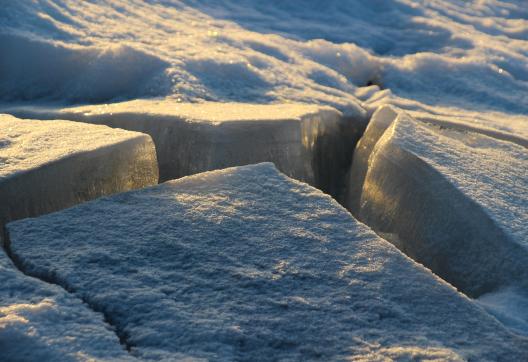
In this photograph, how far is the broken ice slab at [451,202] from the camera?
1.38 m

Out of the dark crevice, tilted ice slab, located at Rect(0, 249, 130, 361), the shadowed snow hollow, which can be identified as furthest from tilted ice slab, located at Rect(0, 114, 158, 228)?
the shadowed snow hollow

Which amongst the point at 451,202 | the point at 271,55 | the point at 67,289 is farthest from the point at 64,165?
the point at 271,55

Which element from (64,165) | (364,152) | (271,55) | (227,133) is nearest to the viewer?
(64,165)

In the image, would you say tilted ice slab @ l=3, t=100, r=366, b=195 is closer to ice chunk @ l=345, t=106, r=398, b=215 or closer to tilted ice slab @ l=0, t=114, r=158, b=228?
ice chunk @ l=345, t=106, r=398, b=215

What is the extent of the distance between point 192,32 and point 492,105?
1.54 m

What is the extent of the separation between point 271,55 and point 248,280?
2.13 m

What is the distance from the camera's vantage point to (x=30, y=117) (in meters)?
2.10

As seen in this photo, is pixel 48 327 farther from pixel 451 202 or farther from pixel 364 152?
pixel 364 152

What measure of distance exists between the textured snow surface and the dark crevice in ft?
3.63

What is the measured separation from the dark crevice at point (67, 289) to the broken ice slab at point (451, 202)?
0.80m

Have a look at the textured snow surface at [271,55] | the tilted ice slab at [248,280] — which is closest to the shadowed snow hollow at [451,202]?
the tilted ice slab at [248,280]

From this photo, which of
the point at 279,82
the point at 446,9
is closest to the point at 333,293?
the point at 279,82

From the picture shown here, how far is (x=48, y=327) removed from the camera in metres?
0.92

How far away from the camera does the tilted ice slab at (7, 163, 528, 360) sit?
3.15 ft
